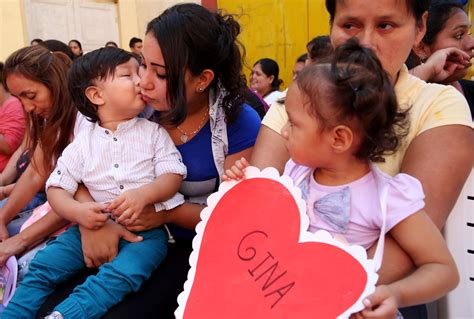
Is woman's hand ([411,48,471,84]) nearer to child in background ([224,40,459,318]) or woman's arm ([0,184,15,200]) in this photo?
child in background ([224,40,459,318])

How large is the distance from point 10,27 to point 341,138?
23.3 ft

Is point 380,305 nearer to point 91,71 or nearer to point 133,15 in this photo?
point 91,71

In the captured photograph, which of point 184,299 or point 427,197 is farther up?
point 427,197

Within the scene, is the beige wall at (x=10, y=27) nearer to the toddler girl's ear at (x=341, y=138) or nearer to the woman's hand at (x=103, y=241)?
the woman's hand at (x=103, y=241)

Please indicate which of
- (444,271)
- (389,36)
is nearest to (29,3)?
(389,36)

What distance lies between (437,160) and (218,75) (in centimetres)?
88

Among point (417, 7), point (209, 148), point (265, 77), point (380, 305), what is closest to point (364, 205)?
point (380, 305)

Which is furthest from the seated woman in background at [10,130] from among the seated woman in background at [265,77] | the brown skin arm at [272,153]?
the seated woman in background at [265,77]

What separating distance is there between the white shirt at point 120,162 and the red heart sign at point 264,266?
1.54 ft

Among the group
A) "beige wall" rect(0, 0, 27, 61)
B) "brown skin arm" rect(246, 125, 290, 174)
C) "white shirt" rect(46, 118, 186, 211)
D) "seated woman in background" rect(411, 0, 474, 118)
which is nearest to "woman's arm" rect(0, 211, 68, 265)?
"white shirt" rect(46, 118, 186, 211)

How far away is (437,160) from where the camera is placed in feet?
3.87

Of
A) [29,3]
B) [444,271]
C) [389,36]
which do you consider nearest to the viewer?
[444,271]

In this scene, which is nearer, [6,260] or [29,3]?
[6,260]

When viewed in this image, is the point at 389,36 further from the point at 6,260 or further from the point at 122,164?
the point at 6,260
